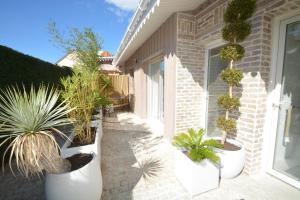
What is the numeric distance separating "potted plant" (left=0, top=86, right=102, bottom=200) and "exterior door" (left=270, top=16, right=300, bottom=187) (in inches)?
105

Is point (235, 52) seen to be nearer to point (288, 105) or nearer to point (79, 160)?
point (288, 105)

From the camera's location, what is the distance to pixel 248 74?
8.14 ft

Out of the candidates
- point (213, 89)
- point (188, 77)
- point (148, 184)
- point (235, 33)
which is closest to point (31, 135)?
point (148, 184)

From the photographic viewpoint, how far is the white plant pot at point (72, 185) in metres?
1.72

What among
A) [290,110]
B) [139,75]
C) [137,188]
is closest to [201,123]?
[290,110]

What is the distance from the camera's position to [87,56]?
274 inches

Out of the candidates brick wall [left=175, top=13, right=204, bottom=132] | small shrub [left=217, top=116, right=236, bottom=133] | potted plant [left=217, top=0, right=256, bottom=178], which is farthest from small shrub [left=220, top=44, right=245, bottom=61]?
brick wall [left=175, top=13, right=204, bottom=132]

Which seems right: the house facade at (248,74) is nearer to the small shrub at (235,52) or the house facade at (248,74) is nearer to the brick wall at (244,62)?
the brick wall at (244,62)

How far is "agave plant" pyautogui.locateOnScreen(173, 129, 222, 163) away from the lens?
2139 millimetres

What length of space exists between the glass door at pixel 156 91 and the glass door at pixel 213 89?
1.80 meters

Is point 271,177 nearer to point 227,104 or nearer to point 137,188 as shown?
point 227,104

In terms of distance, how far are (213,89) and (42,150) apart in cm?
329

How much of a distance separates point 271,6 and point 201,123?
2535 mm

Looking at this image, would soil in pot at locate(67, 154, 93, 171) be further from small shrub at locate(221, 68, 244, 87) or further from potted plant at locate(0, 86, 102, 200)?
small shrub at locate(221, 68, 244, 87)
